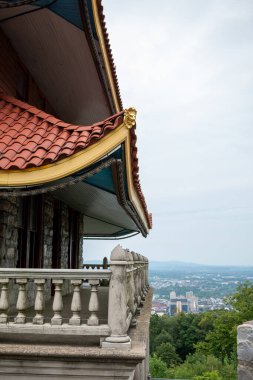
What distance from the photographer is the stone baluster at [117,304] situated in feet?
13.6

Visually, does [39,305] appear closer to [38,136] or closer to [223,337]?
[38,136]

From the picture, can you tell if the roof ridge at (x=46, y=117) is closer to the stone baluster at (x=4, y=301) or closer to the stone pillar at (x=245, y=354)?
the stone baluster at (x=4, y=301)

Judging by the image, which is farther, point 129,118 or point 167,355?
point 167,355

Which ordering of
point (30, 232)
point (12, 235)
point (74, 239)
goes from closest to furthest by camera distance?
point (12, 235)
point (30, 232)
point (74, 239)

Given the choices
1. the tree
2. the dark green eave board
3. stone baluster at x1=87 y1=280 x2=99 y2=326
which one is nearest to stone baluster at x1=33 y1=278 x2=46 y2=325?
stone baluster at x1=87 y1=280 x2=99 y2=326

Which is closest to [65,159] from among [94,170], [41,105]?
[94,170]

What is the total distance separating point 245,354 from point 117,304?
2.60 m

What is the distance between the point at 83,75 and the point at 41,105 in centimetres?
205

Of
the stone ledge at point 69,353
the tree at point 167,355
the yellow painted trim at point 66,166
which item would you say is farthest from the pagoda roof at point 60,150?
the tree at point 167,355

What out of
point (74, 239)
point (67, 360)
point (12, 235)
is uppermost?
point (74, 239)

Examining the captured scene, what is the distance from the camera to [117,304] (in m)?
4.24

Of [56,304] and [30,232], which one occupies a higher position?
[30,232]

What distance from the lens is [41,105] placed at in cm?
927

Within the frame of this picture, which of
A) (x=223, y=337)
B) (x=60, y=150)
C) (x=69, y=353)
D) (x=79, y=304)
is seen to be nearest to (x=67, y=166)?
(x=60, y=150)
